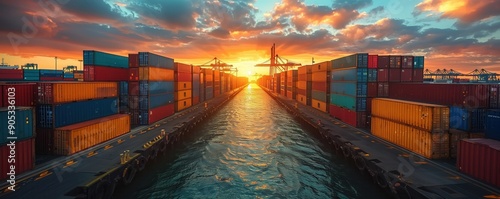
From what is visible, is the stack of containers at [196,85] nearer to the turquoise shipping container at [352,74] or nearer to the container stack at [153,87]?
the container stack at [153,87]

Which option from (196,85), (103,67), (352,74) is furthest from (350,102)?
(196,85)

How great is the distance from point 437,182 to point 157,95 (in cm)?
3763

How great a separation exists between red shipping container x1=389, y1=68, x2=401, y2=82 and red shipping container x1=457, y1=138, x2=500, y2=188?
1913 cm

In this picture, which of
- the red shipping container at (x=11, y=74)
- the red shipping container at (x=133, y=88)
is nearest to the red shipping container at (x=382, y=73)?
the red shipping container at (x=133, y=88)

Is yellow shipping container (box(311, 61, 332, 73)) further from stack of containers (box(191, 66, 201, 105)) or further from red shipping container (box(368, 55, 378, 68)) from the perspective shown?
stack of containers (box(191, 66, 201, 105))

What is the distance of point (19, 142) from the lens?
1817cm

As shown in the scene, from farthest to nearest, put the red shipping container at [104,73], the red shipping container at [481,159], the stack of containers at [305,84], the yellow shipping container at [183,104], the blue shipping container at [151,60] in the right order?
the stack of containers at [305,84]
the yellow shipping container at [183,104]
the blue shipping container at [151,60]
the red shipping container at [104,73]
the red shipping container at [481,159]

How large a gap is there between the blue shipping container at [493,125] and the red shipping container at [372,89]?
17245mm

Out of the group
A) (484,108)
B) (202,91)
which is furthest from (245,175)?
(202,91)

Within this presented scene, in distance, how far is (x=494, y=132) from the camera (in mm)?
19781

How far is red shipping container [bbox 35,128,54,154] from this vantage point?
22969mm

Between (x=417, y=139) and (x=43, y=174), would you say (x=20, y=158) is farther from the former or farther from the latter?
(x=417, y=139)

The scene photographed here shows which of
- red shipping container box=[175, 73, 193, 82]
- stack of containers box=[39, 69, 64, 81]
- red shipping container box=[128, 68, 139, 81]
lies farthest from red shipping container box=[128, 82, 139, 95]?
stack of containers box=[39, 69, 64, 81]

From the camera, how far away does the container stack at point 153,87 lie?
125ft
